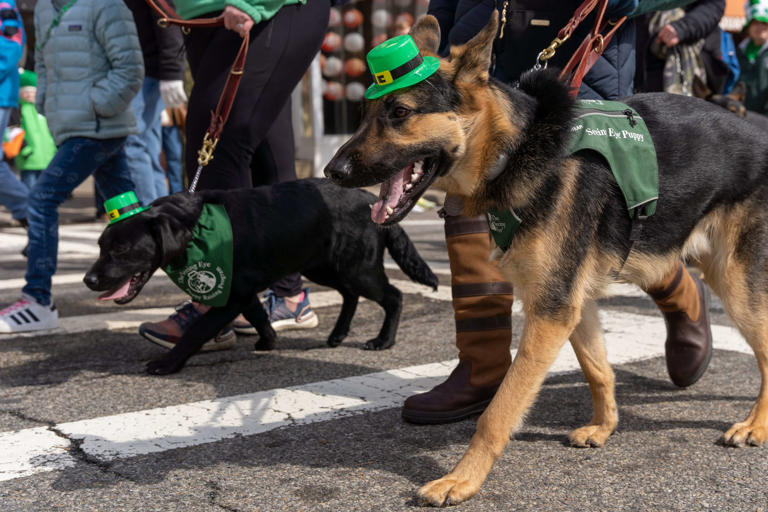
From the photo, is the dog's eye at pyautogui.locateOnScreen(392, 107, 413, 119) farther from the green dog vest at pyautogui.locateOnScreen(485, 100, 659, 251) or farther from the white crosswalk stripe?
the white crosswalk stripe

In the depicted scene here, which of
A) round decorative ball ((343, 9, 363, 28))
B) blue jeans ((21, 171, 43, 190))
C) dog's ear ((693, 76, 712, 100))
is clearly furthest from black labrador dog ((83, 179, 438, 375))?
round decorative ball ((343, 9, 363, 28))

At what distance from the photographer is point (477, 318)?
131 inches

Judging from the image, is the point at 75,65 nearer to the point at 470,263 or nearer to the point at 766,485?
the point at 470,263

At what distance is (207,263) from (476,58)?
1877mm

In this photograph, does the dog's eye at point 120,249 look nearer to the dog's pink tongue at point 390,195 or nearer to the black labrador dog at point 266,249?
the black labrador dog at point 266,249

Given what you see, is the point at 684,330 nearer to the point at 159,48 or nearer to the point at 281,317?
the point at 281,317

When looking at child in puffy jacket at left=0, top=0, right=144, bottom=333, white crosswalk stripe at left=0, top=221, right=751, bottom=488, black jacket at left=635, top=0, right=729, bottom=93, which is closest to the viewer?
white crosswalk stripe at left=0, top=221, right=751, bottom=488

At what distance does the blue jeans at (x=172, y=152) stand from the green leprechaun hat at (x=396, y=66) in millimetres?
9274

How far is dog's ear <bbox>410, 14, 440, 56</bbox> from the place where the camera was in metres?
2.96

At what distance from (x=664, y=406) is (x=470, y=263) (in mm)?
997

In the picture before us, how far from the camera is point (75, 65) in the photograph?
5.34 metres

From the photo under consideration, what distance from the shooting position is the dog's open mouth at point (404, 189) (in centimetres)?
263

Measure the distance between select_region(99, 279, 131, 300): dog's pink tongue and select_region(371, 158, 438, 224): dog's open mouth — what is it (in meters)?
1.91

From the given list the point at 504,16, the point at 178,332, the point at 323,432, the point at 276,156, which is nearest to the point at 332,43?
the point at 276,156
